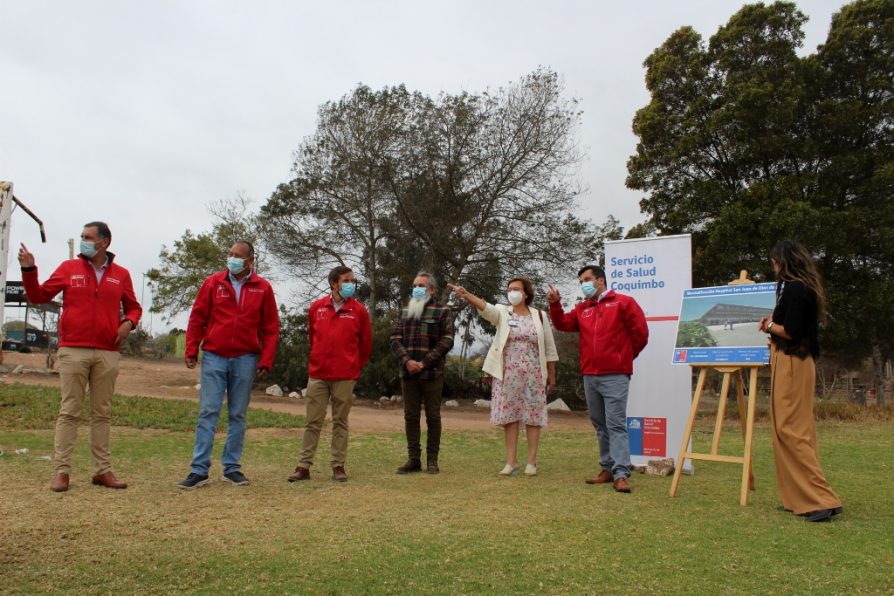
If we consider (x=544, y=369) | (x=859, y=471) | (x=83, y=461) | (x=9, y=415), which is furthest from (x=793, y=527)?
(x=9, y=415)

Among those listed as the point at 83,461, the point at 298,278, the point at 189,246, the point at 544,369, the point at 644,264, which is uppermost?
the point at 189,246

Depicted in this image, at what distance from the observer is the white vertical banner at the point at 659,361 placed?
7680 millimetres

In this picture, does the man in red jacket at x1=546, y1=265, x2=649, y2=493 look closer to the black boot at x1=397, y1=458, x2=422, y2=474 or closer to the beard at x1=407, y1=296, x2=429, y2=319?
the beard at x1=407, y1=296, x2=429, y2=319

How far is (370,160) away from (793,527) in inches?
780

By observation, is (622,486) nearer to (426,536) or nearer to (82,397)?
(426,536)

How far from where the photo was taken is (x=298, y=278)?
2477 cm

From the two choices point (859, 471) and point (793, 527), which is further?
point (859, 471)

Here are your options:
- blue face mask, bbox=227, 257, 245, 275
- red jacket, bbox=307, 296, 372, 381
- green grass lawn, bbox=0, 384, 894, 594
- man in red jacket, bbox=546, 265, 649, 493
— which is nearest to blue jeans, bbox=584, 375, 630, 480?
man in red jacket, bbox=546, 265, 649, 493

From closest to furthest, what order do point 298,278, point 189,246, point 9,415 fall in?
point 9,415 → point 298,278 → point 189,246

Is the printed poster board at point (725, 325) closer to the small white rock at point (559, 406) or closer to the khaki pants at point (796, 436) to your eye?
the khaki pants at point (796, 436)

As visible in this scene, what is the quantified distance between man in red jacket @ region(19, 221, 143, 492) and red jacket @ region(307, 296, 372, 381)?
159 centimetres

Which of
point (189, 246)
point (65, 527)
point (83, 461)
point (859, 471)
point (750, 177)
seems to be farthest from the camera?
point (189, 246)

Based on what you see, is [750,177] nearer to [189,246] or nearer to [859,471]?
[859,471]

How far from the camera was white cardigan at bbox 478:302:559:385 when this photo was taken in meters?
7.05
